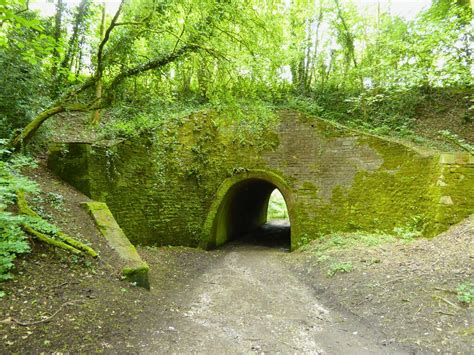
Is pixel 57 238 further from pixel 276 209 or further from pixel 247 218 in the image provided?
pixel 276 209

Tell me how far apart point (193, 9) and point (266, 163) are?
18.3 feet

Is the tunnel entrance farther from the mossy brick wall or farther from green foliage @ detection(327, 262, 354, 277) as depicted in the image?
green foliage @ detection(327, 262, 354, 277)

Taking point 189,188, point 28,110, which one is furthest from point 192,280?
point 28,110

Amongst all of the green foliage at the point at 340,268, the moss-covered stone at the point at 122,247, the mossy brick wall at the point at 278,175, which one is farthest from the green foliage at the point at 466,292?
the moss-covered stone at the point at 122,247

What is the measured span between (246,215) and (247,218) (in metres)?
0.28

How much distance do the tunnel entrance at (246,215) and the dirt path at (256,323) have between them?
3415 mm

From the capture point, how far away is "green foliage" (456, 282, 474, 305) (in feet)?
12.3

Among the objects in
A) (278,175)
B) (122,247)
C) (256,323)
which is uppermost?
(278,175)

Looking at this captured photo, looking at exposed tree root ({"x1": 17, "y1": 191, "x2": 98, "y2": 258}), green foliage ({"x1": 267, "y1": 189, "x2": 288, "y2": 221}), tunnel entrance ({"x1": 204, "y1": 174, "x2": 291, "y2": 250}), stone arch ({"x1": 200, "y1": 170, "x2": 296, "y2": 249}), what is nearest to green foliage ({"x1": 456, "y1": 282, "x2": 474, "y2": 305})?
stone arch ({"x1": 200, "y1": 170, "x2": 296, "y2": 249})

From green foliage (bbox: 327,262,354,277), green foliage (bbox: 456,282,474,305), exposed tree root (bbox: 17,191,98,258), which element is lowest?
green foliage (bbox: 327,262,354,277)

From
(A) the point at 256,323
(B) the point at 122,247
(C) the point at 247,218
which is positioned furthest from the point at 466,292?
(C) the point at 247,218

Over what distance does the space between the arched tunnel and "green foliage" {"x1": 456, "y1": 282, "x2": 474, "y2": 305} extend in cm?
619

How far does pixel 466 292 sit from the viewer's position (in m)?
3.88

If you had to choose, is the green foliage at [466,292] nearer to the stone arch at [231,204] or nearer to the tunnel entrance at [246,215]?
the stone arch at [231,204]
